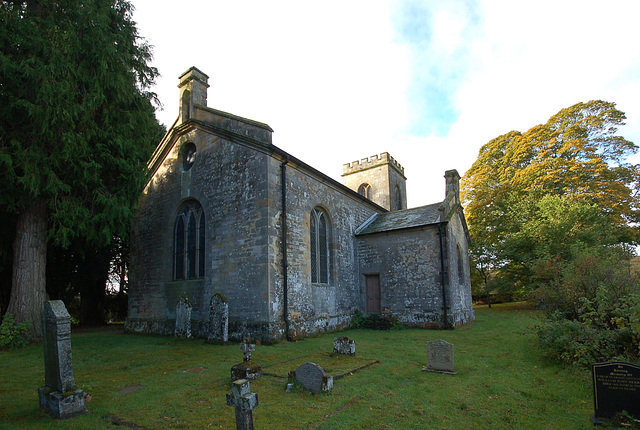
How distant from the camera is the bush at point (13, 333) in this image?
11.6m

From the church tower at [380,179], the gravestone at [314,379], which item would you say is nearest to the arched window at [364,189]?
the church tower at [380,179]

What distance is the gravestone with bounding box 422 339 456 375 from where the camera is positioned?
26.9ft

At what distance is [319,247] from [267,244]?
4157mm

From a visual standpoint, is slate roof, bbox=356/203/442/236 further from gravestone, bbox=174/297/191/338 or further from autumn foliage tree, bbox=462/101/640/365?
gravestone, bbox=174/297/191/338

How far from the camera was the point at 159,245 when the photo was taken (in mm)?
17062

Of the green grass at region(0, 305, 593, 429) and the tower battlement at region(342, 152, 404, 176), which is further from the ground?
the tower battlement at region(342, 152, 404, 176)

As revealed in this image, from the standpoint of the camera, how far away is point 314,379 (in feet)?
21.9

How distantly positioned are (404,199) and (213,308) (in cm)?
2681

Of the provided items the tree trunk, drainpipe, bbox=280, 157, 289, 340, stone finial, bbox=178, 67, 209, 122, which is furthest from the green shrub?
the tree trunk

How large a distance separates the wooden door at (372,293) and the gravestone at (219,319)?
8.27 m

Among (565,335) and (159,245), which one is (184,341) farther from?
(565,335)

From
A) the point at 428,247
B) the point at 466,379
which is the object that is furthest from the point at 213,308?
Answer: the point at 428,247

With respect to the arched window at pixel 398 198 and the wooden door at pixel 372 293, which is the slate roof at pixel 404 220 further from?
the arched window at pixel 398 198

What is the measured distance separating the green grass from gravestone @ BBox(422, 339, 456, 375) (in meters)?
0.28
